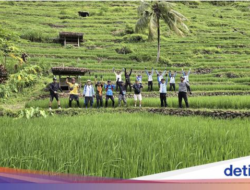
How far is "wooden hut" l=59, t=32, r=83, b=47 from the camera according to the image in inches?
892

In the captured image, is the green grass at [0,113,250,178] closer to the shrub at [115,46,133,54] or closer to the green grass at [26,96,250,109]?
the green grass at [26,96,250,109]

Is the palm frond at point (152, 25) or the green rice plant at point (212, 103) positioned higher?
the palm frond at point (152, 25)

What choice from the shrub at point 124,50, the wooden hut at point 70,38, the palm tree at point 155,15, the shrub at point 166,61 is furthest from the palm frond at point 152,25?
the wooden hut at point 70,38

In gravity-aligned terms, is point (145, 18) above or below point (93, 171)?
above

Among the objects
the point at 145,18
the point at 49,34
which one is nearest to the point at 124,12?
the point at 49,34

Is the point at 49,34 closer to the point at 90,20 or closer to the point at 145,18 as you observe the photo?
the point at 90,20

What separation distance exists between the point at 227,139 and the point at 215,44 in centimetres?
2284

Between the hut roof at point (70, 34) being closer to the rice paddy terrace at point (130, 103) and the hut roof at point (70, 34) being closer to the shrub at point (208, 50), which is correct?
the rice paddy terrace at point (130, 103)

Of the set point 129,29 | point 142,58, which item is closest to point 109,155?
point 142,58

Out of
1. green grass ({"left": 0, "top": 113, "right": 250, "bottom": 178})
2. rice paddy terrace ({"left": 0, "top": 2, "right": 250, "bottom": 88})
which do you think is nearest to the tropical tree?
green grass ({"left": 0, "top": 113, "right": 250, "bottom": 178})

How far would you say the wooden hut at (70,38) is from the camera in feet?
74.3

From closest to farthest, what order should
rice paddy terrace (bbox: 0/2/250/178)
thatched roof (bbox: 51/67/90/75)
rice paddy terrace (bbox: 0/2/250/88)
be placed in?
rice paddy terrace (bbox: 0/2/250/178) → thatched roof (bbox: 51/67/90/75) → rice paddy terrace (bbox: 0/2/250/88)

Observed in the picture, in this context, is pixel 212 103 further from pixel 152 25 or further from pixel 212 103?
pixel 152 25

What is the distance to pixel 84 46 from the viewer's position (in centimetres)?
2411
